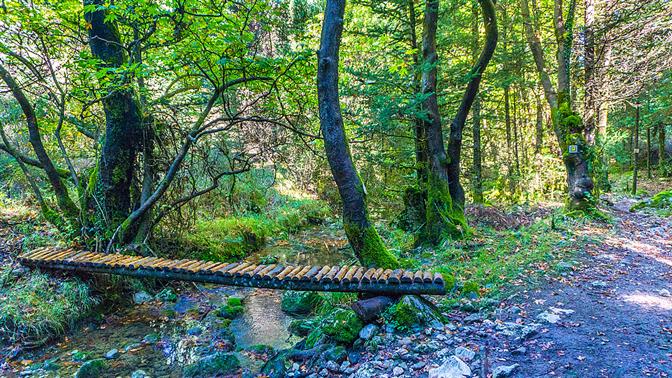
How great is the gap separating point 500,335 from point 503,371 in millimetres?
672

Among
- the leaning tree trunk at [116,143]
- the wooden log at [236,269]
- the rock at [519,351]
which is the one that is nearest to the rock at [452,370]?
the rock at [519,351]

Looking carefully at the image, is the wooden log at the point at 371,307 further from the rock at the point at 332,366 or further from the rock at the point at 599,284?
the rock at the point at 599,284

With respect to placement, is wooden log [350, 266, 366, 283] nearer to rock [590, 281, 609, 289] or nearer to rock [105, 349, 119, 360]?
rock [590, 281, 609, 289]

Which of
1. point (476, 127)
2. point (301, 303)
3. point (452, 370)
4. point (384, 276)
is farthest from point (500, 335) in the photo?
point (476, 127)

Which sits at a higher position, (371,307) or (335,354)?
(371,307)

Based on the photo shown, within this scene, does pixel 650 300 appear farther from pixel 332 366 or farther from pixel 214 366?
pixel 214 366

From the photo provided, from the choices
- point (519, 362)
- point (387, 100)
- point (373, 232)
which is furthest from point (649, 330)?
point (387, 100)

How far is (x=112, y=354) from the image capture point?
186 inches

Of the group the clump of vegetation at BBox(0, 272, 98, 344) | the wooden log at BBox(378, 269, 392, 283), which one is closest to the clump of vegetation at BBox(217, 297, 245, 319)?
the clump of vegetation at BBox(0, 272, 98, 344)

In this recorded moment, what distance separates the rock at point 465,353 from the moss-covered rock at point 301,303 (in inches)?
128

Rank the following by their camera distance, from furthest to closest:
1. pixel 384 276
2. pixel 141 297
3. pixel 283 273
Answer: pixel 141 297 → pixel 283 273 → pixel 384 276

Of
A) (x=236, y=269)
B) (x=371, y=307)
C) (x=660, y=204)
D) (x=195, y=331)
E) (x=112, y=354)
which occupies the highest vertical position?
(x=236, y=269)

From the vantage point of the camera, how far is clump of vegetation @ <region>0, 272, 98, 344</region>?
4.83m

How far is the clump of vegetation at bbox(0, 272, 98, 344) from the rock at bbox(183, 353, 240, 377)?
2.42 meters
